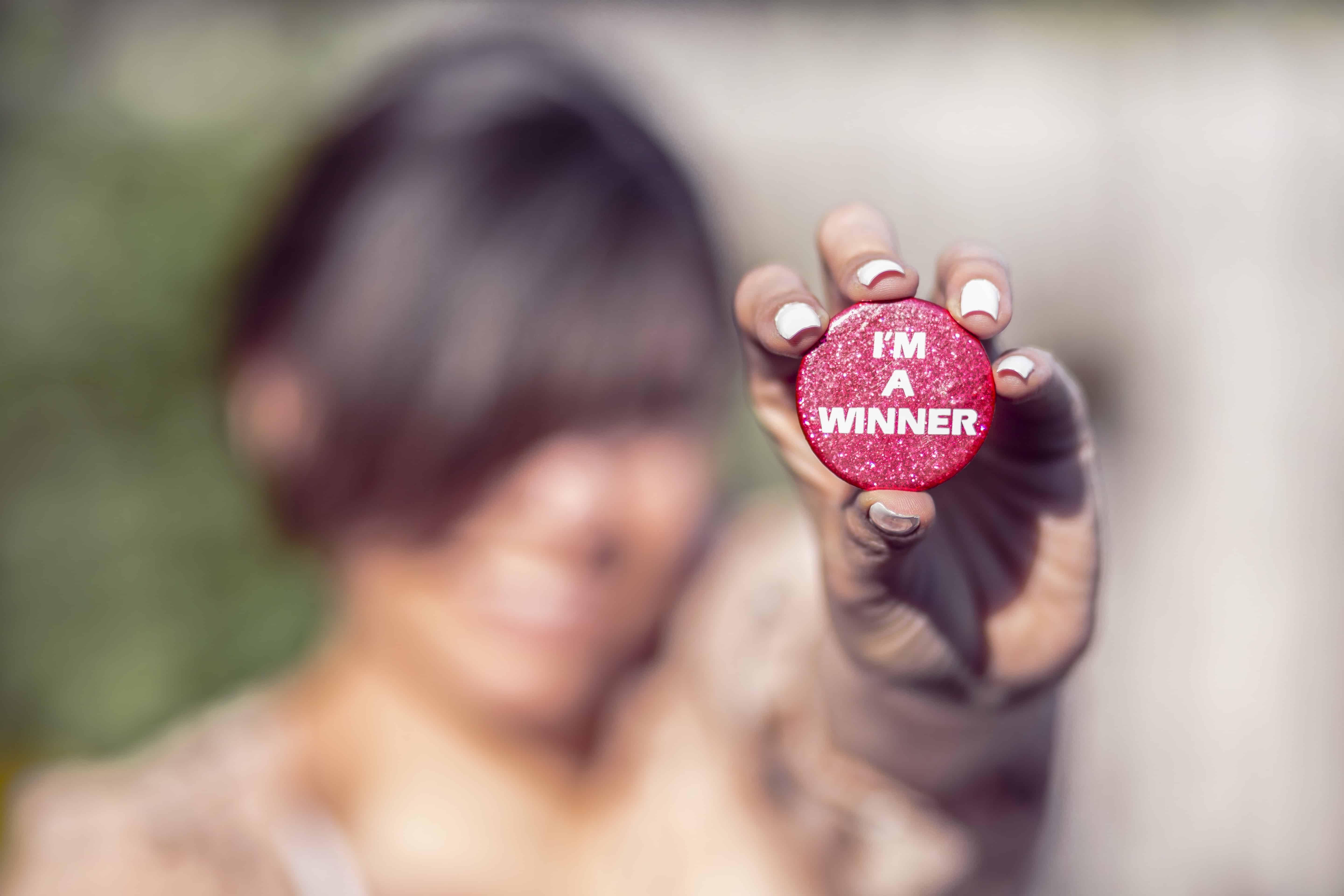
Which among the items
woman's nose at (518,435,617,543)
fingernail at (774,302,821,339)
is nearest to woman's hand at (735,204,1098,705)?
fingernail at (774,302,821,339)

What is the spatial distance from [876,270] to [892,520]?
173mm

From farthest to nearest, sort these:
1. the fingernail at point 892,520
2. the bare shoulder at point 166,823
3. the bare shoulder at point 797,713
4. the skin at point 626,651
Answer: the bare shoulder at point 166,823
the bare shoulder at point 797,713
the skin at point 626,651
the fingernail at point 892,520

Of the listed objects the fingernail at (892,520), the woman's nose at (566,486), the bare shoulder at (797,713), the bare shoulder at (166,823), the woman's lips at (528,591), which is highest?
the fingernail at (892,520)

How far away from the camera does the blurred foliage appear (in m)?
3.33

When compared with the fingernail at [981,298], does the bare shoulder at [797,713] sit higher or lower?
lower

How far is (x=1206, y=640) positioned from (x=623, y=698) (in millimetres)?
3200

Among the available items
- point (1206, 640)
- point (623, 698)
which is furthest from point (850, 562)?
point (1206, 640)

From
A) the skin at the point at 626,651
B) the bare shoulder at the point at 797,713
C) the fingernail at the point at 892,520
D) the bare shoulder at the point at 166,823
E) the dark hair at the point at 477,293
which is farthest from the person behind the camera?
the dark hair at the point at 477,293

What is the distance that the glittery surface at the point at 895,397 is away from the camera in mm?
664

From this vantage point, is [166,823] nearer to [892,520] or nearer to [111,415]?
[892,520]

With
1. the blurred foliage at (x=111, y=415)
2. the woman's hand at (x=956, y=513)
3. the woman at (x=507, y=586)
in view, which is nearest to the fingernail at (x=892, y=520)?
the woman's hand at (x=956, y=513)

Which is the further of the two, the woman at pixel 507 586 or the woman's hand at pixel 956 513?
the woman at pixel 507 586

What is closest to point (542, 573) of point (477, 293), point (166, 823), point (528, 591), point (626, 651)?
point (528, 591)

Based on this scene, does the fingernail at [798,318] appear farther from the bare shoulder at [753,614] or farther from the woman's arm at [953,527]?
the bare shoulder at [753,614]
